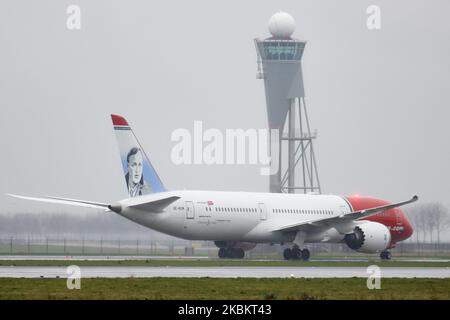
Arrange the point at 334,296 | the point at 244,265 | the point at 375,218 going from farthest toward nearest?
the point at 375,218, the point at 244,265, the point at 334,296

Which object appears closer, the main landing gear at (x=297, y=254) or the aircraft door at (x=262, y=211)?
the main landing gear at (x=297, y=254)

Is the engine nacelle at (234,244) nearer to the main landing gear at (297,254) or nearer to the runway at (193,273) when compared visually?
the main landing gear at (297,254)

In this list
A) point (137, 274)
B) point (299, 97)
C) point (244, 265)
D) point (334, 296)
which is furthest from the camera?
point (299, 97)

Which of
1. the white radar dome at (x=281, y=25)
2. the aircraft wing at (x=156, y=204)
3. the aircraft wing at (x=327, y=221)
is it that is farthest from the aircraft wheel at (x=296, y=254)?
the white radar dome at (x=281, y=25)

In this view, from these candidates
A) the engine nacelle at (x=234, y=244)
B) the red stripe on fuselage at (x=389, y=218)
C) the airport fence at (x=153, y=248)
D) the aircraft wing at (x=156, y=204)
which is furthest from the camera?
the airport fence at (x=153, y=248)

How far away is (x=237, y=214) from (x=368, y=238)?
8812mm

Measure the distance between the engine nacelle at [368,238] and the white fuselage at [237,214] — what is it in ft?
4.24

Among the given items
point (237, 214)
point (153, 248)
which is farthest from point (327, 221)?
point (153, 248)

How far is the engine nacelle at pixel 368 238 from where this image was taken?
76.8 m
